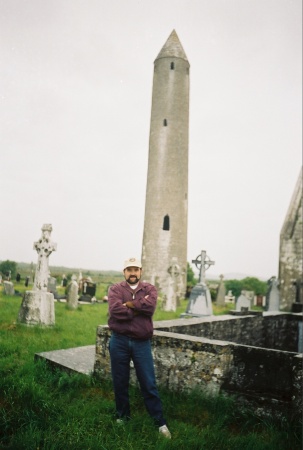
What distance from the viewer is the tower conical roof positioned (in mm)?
27252

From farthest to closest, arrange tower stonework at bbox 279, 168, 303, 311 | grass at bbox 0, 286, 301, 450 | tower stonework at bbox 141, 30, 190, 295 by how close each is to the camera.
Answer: tower stonework at bbox 141, 30, 190, 295
tower stonework at bbox 279, 168, 303, 311
grass at bbox 0, 286, 301, 450

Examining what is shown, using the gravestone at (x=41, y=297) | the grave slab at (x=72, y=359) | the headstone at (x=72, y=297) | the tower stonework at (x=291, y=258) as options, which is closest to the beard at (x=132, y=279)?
the grave slab at (x=72, y=359)

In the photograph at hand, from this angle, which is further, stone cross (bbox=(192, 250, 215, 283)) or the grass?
stone cross (bbox=(192, 250, 215, 283))

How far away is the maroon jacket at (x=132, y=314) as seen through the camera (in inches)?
127

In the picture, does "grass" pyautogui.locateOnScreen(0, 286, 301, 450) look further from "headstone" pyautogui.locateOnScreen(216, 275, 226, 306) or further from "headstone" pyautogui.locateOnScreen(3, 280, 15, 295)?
"headstone" pyautogui.locateOnScreen(216, 275, 226, 306)

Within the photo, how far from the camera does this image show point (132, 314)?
3.25 meters

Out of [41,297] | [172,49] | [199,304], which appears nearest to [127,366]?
[41,297]

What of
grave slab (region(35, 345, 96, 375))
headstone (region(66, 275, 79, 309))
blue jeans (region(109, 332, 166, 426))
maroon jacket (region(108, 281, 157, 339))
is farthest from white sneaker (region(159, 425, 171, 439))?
headstone (region(66, 275, 79, 309))

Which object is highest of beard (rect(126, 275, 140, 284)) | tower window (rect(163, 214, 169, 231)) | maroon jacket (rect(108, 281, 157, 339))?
tower window (rect(163, 214, 169, 231))

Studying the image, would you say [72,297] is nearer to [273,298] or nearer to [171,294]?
[171,294]

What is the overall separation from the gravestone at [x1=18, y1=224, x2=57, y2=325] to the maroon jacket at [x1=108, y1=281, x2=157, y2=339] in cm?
512

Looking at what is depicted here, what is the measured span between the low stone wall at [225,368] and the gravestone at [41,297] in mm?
3895

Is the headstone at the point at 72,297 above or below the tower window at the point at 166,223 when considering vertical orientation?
below

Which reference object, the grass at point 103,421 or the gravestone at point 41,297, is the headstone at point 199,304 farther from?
the grass at point 103,421
